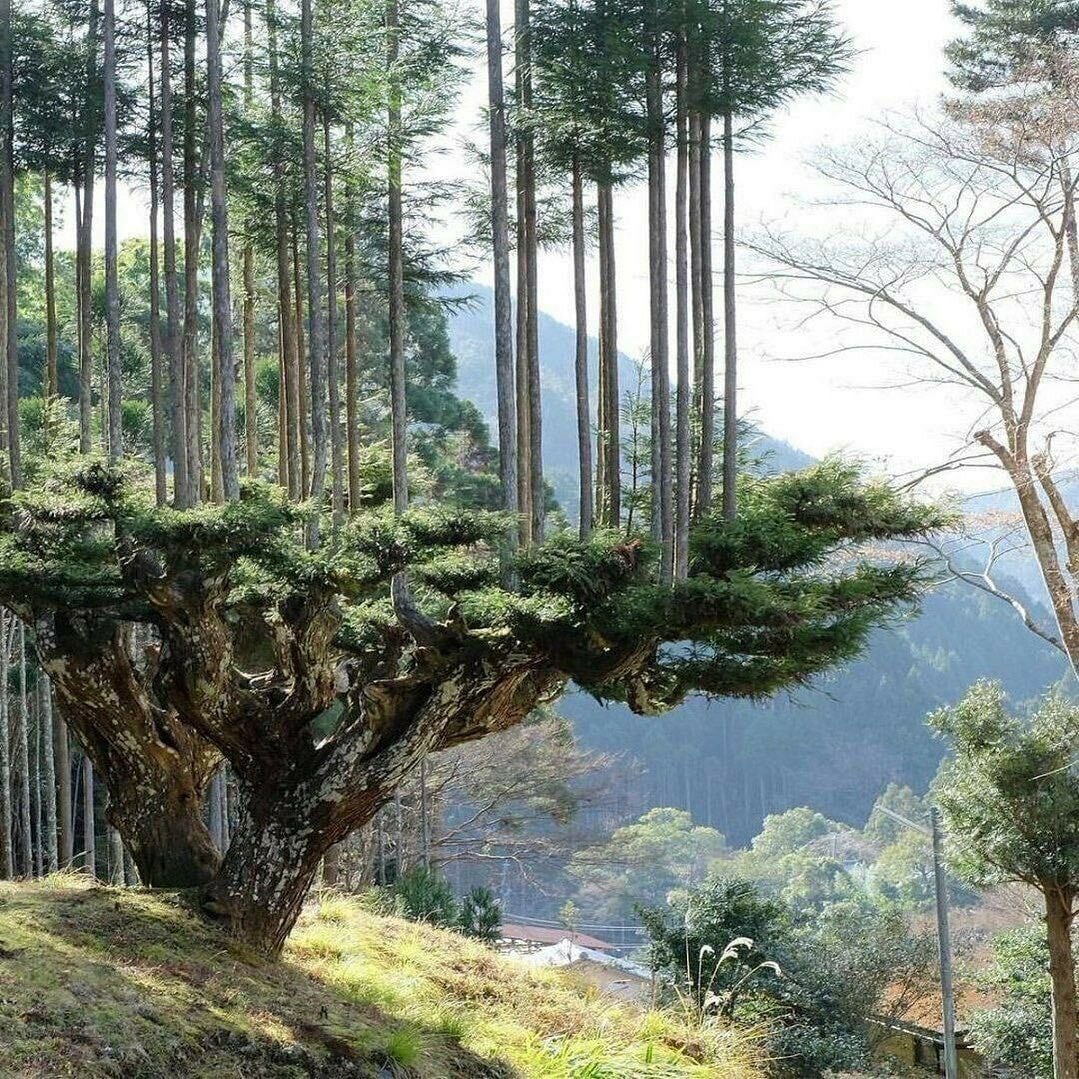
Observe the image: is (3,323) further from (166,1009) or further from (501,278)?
(166,1009)

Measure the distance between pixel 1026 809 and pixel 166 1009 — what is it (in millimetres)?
8148

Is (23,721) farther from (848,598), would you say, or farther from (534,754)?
(534,754)

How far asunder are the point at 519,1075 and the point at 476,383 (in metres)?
83.3

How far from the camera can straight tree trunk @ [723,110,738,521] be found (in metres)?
7.70

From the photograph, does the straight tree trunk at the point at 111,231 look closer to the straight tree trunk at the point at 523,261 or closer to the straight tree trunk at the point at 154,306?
the straight tree trunk at the point at 154,306

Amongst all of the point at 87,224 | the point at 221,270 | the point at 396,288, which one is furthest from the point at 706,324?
the point at 87,224

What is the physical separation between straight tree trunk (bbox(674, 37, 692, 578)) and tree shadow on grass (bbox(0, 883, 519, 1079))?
109 inches

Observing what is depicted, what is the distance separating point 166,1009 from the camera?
5609 millimetres

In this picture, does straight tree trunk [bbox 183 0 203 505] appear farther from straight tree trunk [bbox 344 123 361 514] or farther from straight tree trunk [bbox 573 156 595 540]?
straight tree trunk [bbox 573 156 595 540]

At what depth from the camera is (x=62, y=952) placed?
5883mm

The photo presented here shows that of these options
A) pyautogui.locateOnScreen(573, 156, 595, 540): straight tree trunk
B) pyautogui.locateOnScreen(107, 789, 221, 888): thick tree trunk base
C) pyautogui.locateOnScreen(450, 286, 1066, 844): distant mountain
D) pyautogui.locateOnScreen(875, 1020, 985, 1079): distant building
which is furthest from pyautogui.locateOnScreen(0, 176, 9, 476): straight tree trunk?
pyautogui.locateOnScreen(450, 286, 1066, 844): distant mountain

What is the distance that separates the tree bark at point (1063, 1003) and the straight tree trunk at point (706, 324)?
6.04 meters

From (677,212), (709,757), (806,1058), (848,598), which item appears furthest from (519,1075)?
(709,757)

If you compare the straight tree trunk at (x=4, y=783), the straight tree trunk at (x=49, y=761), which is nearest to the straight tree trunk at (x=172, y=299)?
the straight tree trunk at (x=4, y=783)
